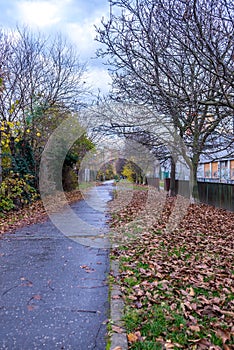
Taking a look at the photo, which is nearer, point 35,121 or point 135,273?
point 135,273

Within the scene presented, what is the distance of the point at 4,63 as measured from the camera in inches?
404

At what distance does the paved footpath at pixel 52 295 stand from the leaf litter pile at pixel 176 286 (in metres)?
0.32

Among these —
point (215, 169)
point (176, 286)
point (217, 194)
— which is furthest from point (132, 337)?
point (215, 169)

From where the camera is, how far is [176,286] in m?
3.61

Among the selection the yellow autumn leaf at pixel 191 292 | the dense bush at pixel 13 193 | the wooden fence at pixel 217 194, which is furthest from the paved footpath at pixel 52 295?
the wooden fence at pixel 217 194

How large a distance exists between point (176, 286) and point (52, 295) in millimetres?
1523

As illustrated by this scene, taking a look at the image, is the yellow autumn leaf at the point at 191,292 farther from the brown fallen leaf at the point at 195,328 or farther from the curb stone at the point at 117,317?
the curb stone at the point at 117,317

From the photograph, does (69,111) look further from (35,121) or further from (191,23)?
(191,23)

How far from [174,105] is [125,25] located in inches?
75.0

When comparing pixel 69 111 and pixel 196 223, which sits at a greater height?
pixel 69 111

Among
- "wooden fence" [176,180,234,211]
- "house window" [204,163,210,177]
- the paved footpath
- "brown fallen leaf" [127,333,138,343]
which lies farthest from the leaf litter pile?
"house window" [204,163,210,177]

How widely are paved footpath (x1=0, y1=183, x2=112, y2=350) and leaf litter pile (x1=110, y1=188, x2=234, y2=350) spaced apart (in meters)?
0.32

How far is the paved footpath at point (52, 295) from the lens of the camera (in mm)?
2516

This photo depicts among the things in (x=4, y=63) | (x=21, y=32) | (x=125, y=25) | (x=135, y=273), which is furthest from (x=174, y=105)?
(x=21, y=32)
